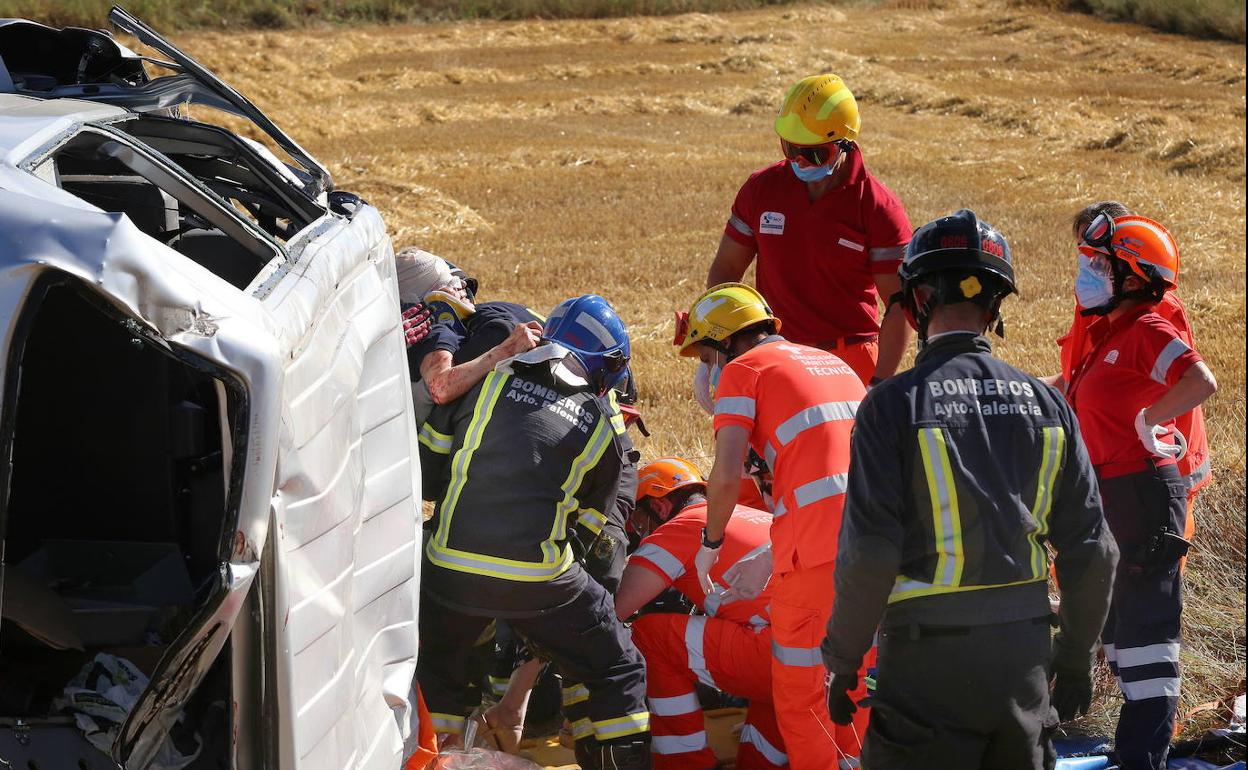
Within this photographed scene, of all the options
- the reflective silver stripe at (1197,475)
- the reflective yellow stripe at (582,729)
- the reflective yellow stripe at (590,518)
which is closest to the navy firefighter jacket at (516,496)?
the reflective yellow stripe at (590,518)

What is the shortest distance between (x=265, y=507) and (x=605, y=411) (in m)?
2.33

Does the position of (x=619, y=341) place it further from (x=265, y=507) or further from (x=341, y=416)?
(x=265, y=507)

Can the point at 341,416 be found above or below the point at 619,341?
above

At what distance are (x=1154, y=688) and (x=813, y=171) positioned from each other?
259 centimetres

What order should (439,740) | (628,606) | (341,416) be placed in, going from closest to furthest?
(341,416) < (439,740) < (628,606)

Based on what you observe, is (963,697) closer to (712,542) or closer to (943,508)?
(943,508)

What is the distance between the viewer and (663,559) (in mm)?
5141

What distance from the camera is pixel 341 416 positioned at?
304cm

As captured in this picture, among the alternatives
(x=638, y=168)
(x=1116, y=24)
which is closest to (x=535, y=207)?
(x=638, y=168)

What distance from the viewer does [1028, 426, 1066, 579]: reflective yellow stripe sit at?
11.3 feet

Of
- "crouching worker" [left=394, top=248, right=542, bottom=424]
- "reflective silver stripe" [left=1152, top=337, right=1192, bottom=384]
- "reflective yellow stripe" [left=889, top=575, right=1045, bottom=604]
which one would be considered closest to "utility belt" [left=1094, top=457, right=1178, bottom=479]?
"reflective silver stripe" [left=1152, top=337, right=1192, bottom=384]

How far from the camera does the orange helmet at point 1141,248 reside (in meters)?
4.96

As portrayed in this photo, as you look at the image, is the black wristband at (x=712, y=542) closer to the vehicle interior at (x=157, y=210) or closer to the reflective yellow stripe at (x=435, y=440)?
the reflective yellow stripe at (x=435, y=440)

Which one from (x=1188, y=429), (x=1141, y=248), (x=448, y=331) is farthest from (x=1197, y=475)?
(x=448, y=331)
